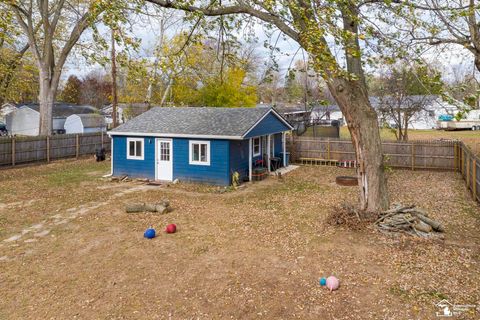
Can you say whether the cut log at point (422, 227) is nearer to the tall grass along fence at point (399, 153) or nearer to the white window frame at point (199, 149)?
the tall grass along fence at point (399, 153)

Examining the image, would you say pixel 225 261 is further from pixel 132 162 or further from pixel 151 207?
pixel 132 162

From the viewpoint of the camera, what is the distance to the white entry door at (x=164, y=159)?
1666 cm

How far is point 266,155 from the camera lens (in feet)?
61.6

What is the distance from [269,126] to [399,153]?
23.9 feet

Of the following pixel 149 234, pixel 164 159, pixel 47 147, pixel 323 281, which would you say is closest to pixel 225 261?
pixel 323 281

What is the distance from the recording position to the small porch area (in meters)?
17.0

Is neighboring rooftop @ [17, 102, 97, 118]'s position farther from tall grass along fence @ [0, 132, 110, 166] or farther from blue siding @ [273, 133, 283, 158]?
blue siding @ [273, 133, 283, 158]

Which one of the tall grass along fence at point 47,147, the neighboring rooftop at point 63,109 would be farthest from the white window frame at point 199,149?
the neighboring rooftop at point 63,109

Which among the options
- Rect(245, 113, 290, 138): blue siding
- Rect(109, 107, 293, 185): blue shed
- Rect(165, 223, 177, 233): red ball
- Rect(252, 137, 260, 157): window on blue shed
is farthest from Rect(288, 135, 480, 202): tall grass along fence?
Rect(165, 223, 177, 233): red ball

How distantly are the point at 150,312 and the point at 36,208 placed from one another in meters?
8.21

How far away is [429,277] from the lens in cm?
675

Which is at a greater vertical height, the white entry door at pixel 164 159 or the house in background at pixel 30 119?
the house in background at pixel 30 119

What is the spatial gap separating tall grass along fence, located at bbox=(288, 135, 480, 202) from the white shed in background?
2421 centimetres

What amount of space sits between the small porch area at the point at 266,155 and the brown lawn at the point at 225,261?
142 inches
